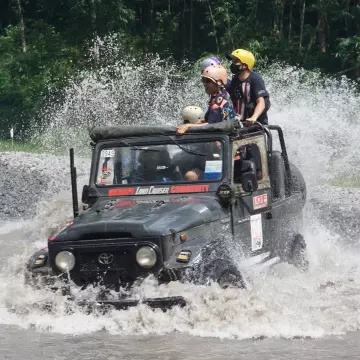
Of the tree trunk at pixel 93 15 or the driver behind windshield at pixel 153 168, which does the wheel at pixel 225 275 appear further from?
the tree trunk at pixel 93 15

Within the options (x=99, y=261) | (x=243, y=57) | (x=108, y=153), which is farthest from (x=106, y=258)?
(x=243, y=57)

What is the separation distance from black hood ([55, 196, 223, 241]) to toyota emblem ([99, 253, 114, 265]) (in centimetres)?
17

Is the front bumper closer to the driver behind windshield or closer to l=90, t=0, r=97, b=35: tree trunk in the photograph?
the driver behind windshield

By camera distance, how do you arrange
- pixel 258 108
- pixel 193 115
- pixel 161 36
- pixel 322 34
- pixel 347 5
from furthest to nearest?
pixel 161 36 < pixel 322 34 < pixel 347 5 < pixel 258 108 < pixel 193 115

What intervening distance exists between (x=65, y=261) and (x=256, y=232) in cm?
211

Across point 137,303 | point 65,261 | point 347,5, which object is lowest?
point 347,5

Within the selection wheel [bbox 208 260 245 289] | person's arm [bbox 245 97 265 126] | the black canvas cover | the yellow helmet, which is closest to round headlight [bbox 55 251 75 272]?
wheel [bbox 208 260 245 289]

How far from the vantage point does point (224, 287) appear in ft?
27.8

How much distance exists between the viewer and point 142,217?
8641mm

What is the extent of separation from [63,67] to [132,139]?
31.7m

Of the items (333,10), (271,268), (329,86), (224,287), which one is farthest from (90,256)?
(333,10)

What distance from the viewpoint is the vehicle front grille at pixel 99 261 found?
838 centimetres

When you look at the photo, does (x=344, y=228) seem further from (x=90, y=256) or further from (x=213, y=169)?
(x=90, y=256)

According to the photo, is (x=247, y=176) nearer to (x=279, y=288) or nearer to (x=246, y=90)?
(x=279, y=288)
